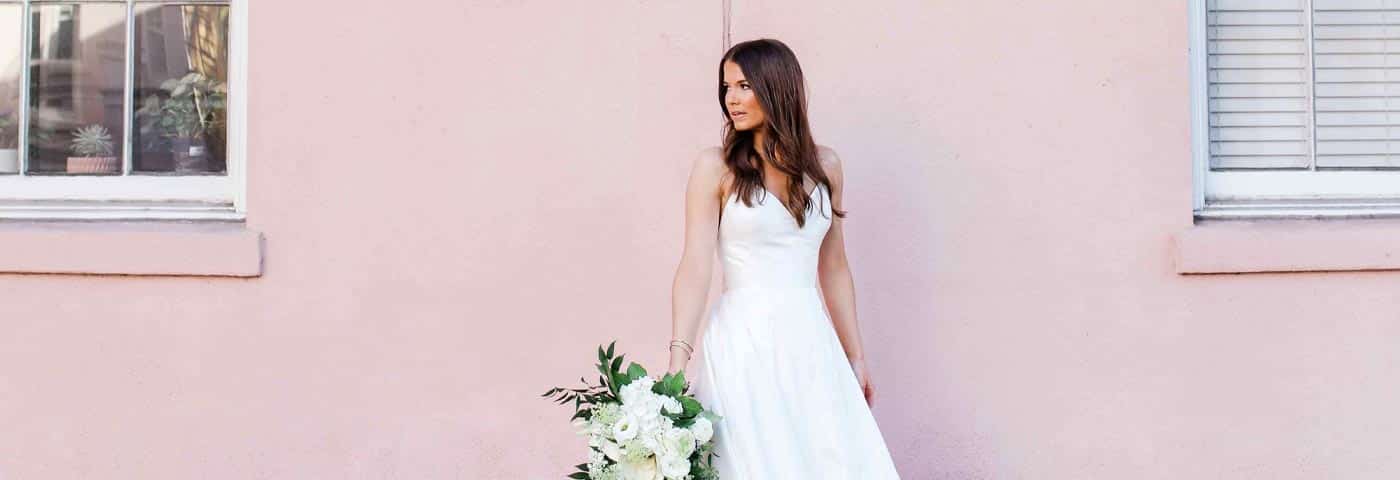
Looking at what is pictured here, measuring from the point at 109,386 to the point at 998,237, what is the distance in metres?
2.79

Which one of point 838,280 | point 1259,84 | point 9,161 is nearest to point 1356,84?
point 1259,84

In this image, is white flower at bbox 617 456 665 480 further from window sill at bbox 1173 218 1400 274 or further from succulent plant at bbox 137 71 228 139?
succulent plant at bbox 137 71 228 139

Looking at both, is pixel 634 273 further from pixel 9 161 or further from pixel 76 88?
pixel 9 161

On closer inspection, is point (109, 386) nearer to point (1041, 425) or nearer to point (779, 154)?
point (779, 154)

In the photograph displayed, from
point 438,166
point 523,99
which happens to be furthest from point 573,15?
point 438,166

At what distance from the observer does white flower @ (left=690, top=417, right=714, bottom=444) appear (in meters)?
3.12

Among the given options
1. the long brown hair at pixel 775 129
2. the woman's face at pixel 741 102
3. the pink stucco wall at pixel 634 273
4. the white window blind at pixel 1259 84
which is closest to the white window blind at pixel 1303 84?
the white window blind at pixel 1259 84

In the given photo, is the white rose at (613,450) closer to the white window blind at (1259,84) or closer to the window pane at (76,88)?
the window pane at (76,88)

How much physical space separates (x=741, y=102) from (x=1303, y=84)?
2.12 metres

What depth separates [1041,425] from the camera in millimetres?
4359

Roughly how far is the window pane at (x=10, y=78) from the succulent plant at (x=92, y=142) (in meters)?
0.20

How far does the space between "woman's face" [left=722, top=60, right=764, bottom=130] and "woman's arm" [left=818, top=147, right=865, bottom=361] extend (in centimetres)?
29

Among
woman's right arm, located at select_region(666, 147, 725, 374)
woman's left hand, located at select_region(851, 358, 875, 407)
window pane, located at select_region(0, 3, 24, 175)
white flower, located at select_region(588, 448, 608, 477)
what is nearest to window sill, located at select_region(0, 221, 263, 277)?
window pane, located at select_region(0, 3, 24, 175)

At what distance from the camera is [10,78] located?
459 cm
